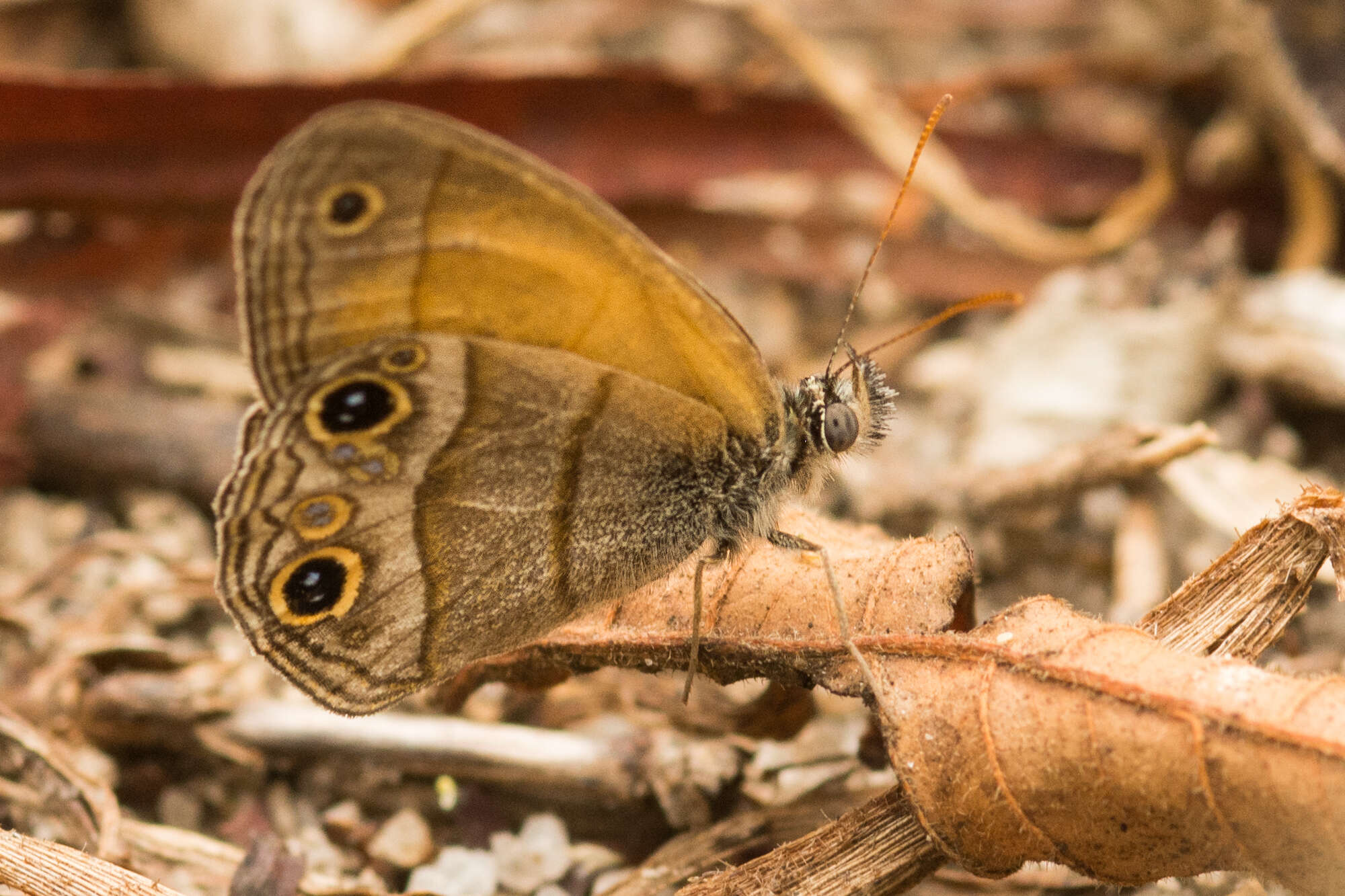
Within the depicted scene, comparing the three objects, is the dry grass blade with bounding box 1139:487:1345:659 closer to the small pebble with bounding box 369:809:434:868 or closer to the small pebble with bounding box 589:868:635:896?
the small pebble with bounding box 589:868:635:896

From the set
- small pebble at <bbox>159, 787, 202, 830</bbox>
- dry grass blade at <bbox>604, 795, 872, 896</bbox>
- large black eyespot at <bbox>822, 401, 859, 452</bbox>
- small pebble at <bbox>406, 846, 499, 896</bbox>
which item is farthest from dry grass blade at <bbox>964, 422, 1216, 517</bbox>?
small pebble at <bbox>159, 787, 202, 830</bbox>

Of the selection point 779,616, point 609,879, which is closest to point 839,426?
point 779,616

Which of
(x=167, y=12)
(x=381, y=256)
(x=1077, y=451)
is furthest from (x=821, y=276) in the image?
(x=167, y=12)

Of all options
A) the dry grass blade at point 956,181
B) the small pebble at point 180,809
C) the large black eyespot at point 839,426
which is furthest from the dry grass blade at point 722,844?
the dry grass blade at point 956,181

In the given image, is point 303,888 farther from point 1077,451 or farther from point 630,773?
point 1077,451

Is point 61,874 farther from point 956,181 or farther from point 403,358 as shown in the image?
point 956,181

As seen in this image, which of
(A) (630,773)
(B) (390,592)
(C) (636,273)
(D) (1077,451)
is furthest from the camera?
(D) (1077,451)
